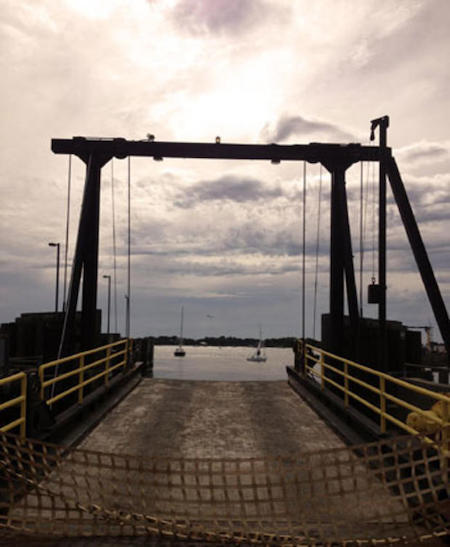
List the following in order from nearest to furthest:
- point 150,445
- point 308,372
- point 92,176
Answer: point 150,445 < point 92,176 < point 308,372

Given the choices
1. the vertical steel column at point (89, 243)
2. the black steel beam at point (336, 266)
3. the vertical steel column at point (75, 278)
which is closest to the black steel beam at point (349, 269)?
the black steel beam at point (336, 266)

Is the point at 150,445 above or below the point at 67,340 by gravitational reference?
below

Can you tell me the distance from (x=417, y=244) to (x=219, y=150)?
7.37 m

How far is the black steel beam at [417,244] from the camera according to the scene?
593 inches

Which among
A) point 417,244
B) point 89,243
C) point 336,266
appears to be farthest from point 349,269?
point 89,243

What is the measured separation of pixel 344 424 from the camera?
1112 cm

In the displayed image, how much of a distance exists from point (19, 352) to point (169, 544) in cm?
3239

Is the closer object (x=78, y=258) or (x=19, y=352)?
(x=78, y=258)

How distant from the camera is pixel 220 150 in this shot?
54.3 feet

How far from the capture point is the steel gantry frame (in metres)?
15.2

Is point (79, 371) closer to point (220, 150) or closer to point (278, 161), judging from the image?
point (220, 150)

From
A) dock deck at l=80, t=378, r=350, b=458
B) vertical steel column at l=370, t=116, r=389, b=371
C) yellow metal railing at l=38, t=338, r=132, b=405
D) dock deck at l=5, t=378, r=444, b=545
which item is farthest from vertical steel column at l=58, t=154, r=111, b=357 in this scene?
vertical steel column at l=370, t=116, r=389, b=371

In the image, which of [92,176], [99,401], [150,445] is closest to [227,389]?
[99,401]

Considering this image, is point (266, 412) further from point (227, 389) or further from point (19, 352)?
point (19, 352)
